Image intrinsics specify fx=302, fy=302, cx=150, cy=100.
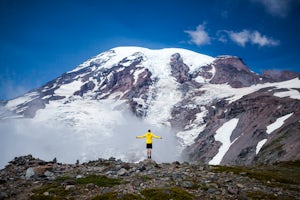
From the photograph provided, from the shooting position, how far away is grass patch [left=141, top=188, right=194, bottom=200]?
18.8 m

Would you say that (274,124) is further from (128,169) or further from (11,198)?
(11,198)

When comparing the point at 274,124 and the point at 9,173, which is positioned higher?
the point at 274,124

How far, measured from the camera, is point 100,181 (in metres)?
23.0

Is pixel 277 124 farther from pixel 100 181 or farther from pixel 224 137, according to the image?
pixel 100 181

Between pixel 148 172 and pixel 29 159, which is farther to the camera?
pixel 29 159

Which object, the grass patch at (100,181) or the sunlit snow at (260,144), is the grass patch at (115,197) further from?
the sunlit snow at (260,144)

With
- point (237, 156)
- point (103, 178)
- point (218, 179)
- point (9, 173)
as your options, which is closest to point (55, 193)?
point (103, 178)

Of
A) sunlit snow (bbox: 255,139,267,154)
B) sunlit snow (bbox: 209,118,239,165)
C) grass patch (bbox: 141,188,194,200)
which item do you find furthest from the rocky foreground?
sunlit snow (bbox: 209,118,239,165)

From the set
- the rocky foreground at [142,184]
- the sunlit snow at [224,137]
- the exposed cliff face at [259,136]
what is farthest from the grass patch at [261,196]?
the sunlit snow at [224,137]

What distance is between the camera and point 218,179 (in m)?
23.8

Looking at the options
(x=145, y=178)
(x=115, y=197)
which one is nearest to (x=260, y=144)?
(x=145, y=178)

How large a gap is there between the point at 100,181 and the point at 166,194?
617 centimetres

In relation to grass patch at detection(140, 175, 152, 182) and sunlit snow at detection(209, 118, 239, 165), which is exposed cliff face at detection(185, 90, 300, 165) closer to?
sunlit snow at detection(209, 118, 239, 165)

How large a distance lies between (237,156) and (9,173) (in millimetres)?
109122
